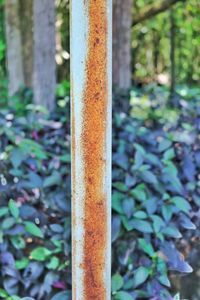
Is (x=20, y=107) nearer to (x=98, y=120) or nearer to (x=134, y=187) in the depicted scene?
(x=134, y=187)

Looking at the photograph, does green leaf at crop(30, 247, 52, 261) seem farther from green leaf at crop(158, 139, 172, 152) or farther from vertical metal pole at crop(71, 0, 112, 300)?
green leaf at crop(158, 139, 172, 152)

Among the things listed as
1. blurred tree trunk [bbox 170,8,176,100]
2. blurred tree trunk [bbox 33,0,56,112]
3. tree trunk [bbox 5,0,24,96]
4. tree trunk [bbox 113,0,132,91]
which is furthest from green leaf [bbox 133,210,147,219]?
blurred tree trunk [bbox 170,8,176,100]

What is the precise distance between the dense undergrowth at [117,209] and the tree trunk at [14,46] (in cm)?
74

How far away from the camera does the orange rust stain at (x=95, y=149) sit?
124cm

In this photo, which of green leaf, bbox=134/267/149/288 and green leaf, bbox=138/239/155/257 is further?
green leaf, bbox=138/239/155/257

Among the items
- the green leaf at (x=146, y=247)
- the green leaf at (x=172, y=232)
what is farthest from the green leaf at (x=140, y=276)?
the green leaf at (x=172, y=232)

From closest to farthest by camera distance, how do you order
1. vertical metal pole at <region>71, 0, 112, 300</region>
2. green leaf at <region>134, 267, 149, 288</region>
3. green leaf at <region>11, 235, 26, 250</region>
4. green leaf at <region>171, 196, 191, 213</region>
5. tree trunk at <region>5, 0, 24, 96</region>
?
1. vertical metal pole at <region>71, 0, 112, 300</region>
2. green leaf at <region>134, 267, 149, 288</region>
3. green leaf at <region>11, 235, 26, 250</region>
4. green leaf at <region>171, 196, 191, 213</region>
5. tree trunk at <region>5, 0, 24, 96</region>

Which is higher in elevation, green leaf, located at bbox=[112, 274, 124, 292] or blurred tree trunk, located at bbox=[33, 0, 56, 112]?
blurred tree trunk, located at bbox=[33, 0, 56, 112]

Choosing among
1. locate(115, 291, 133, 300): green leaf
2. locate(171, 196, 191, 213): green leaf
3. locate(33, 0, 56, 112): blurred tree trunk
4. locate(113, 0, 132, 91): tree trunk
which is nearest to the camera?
locate(115, 291, 133, 300): green leaf

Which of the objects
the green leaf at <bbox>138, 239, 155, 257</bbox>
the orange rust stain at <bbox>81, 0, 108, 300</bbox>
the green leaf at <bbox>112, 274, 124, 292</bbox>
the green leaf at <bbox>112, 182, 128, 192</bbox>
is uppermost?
the orange rust stain at <bbox>81, 0, 108, 300</bbox>

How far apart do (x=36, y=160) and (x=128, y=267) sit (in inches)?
29.9

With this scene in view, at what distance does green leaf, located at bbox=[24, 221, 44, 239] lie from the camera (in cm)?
213

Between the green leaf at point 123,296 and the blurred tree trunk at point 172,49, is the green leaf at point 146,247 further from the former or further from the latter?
the blurred tree trunk at point 172,49

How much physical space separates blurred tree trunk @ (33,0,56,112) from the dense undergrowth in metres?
0.28
